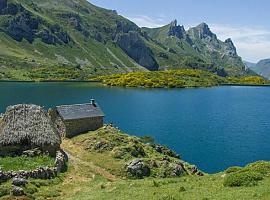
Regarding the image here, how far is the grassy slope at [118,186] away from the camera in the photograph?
104 ft

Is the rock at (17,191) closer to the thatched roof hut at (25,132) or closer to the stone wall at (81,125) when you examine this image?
the thatched roof hut at (25,132)

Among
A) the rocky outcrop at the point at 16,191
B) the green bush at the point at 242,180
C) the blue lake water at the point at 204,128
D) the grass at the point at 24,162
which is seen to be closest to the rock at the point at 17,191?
the rocky outcrop at the point at 16,191

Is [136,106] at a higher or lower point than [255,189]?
lower

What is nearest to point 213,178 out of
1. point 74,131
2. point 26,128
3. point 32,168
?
point 32,168

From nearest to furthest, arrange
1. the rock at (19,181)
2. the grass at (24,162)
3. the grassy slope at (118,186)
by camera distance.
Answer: the grassy slope at (118,186), the rock at (19,181), the grass at (24,162)

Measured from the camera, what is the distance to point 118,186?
3956 cm

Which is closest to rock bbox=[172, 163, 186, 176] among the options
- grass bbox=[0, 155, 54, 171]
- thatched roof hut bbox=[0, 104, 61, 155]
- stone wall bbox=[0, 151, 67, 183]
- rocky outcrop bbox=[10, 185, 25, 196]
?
thatched roof hut bbox=[0, 104, 61, 155]

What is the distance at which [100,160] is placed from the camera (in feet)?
180

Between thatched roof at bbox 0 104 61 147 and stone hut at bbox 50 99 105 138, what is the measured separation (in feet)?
37.1

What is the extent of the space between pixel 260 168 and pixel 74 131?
31.3 metres

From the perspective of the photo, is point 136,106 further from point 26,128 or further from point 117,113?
point 26,128

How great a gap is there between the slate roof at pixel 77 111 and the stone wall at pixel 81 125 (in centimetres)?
62

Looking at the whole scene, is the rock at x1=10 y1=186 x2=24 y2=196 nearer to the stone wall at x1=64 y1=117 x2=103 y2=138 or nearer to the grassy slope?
the grassy slope

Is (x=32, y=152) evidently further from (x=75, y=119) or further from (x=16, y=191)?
(x=75, y=119)
